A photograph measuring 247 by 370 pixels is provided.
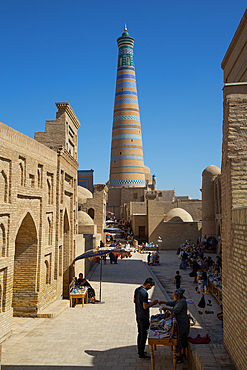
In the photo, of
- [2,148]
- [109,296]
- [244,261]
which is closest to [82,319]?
[109,296]

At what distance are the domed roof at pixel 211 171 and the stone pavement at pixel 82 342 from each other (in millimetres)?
14201

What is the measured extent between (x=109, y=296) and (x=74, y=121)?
666cm

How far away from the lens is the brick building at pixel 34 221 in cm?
604

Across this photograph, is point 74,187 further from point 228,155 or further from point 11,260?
point 228,155

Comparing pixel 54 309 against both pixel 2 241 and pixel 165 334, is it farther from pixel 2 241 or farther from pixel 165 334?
pixel 165 334

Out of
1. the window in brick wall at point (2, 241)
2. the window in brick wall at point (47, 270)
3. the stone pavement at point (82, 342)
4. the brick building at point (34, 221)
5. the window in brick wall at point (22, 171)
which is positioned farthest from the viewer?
the window in brick wall at point (47, 270)

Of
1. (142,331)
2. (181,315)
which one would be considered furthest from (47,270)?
(181,315)

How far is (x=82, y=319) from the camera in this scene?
7.34 meters

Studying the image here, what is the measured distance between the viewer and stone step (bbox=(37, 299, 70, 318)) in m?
7.41

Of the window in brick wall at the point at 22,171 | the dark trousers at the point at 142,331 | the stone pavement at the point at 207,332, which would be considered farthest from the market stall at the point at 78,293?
the dark trousers at the point at 142,331

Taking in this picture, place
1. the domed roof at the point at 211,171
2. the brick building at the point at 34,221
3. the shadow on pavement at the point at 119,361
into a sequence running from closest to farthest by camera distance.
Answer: the shadow on pavement at the point at 119,361, the brick building at the point at 34,221, the domed roof at the point at 211,171

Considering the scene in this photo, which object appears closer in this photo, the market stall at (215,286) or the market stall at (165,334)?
the market stall at (165,334)

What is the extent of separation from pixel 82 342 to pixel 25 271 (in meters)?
2.48

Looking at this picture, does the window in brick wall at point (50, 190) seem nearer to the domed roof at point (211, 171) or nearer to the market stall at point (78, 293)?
the market stall at point (78, 293)
